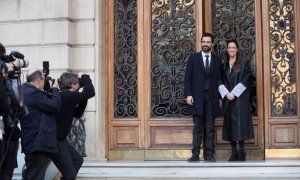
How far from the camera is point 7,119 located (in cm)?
711

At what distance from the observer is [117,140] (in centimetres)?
1116

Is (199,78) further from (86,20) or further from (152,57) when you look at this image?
(86,20)

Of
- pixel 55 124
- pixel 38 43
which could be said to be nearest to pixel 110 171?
pixel 55 124

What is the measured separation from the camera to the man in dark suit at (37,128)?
7680 mm

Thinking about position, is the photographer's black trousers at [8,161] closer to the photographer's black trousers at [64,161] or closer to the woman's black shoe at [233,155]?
the photographer's black trousers at [64,161]

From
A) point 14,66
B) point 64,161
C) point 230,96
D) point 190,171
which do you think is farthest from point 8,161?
point 230,96

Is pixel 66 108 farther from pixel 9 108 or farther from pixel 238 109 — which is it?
pixel 238 109

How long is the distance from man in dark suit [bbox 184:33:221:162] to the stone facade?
1.69 metres

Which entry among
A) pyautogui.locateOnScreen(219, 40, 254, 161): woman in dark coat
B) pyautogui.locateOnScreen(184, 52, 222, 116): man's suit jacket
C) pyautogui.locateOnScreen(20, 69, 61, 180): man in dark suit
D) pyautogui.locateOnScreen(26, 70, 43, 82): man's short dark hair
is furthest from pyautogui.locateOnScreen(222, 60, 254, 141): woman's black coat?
pyautogui.locateOnScreen(26, 70, 43, 82): man's short dark hair

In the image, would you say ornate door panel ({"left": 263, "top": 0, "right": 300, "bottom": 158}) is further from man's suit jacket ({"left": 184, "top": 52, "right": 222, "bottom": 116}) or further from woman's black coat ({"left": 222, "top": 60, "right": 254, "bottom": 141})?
man's suit jacket ({"left": 184, "top": 52, "right": 222, "bottom": 116})

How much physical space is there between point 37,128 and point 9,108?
3.54 feet

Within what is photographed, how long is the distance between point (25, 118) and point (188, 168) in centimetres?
284

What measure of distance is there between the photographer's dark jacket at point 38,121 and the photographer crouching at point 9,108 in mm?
185

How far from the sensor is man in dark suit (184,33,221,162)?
1008 cm
